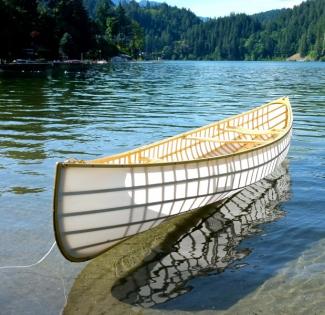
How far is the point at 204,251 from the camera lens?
9.85 metres

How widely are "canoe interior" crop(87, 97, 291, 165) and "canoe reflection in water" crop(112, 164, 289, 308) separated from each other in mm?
1461

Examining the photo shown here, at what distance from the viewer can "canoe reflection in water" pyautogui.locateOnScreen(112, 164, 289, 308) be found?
27.1 ft

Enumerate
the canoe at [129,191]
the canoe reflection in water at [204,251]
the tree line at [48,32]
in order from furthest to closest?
the tree line at [48,32] < the canoe reflection in water at [204,251] < the canoe at [129,191]

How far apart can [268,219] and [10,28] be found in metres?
98.4

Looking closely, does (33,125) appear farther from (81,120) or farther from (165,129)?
(165,129)

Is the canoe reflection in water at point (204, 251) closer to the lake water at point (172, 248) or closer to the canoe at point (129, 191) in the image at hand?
the lake water at point (172, 248)

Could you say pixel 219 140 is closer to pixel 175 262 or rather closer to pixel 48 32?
pixel 175 262

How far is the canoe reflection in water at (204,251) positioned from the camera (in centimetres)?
827

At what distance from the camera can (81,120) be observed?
2723 centimetres

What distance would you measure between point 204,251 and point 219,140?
435 cm

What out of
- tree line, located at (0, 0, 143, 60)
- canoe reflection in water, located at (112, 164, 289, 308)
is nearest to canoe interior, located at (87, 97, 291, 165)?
canoe reflection in water, located at (112, 164, 289, 308)

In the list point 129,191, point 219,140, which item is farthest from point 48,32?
point 129,191

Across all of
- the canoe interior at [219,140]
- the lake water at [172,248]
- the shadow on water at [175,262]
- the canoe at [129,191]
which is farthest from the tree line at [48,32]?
the canoe at [129,191]

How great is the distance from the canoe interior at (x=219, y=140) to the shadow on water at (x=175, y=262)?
1601 millimetres
